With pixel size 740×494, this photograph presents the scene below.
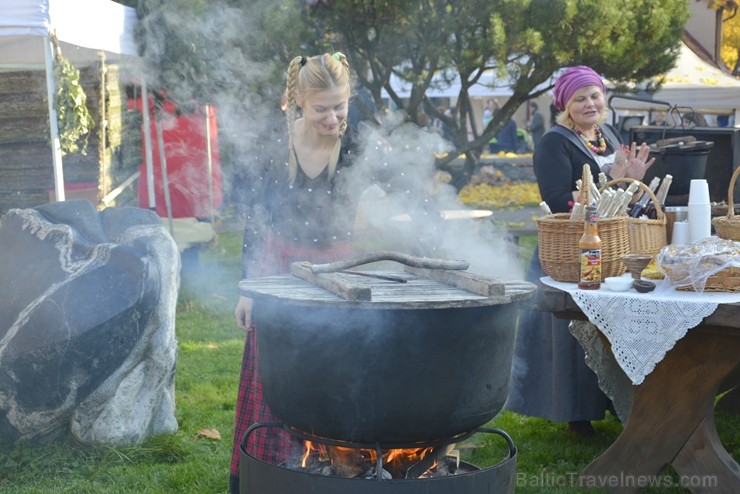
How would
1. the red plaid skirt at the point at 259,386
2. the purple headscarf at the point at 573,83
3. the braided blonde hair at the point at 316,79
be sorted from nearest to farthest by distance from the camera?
the braided blonde hair at the point at 316,79
the red plaid skirt at the point at 259,386
the purple headscarf at the point at 573,83

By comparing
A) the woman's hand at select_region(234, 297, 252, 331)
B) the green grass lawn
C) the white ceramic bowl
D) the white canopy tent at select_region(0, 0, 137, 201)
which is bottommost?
→ the green grass lawn

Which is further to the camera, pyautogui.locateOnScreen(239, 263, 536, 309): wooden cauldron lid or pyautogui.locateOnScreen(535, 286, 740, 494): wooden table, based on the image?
pyautogui.locateOnScreen(535, 286, 740, 494): wooden table

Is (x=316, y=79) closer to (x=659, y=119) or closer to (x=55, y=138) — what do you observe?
(x=55, y=138)

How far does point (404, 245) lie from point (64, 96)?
2662mm

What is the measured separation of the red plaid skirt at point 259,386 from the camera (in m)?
3.41

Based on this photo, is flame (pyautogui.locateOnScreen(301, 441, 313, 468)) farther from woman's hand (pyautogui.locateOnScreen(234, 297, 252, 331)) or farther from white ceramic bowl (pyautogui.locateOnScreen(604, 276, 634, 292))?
white ceramic bowl (pyautogui.locateOnScreen(604, 276, 634, 292))

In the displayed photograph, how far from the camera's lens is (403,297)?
2.45 m

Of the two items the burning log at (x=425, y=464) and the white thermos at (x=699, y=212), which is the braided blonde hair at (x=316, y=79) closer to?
the burning log at (x=425, y=464)

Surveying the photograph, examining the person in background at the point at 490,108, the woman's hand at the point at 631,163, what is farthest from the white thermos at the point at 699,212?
the person in background at the point at 490,108

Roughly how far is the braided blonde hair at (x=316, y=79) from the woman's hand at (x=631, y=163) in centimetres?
146

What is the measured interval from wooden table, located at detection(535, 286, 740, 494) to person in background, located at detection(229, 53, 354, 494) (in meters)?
0.84

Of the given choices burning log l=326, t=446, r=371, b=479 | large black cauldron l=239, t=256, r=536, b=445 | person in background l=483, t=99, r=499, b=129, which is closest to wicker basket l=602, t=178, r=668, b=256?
large black cauldron l=239, t=256, r=536, b=445

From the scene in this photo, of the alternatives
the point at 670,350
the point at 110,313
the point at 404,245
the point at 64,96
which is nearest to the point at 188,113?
the point at 64,96

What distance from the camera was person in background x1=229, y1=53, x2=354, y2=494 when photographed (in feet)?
11.0
